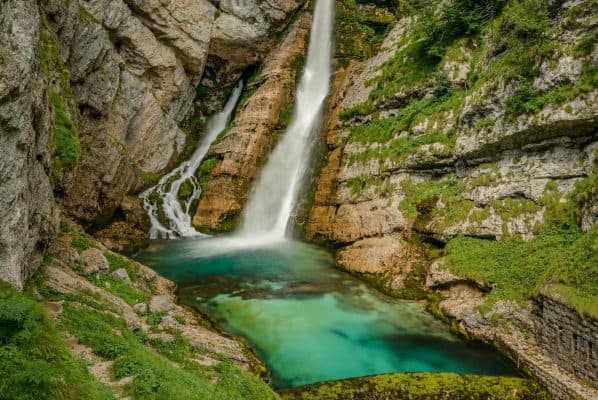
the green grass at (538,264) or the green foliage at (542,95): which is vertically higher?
the green foliage at (542,95)

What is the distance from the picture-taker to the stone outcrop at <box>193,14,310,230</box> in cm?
2714

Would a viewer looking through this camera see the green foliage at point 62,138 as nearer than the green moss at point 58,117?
No

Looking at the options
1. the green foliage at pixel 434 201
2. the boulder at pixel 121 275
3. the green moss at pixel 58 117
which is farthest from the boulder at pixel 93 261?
the green foliage at pixel 434 201

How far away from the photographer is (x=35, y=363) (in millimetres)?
4375

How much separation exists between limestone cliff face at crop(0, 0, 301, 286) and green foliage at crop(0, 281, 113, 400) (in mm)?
3145

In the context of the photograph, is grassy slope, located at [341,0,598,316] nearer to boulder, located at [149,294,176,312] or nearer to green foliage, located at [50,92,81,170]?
boulder, located at [149,294,176,312]

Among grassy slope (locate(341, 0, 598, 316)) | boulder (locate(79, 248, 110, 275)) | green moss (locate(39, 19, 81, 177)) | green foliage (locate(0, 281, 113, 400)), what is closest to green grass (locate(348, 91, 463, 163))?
grassy slope (locate(341, 0, 598, 316))

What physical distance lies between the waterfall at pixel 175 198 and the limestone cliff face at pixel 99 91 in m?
1.17

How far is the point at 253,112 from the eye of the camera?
3066 cm

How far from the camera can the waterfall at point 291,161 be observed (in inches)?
1027

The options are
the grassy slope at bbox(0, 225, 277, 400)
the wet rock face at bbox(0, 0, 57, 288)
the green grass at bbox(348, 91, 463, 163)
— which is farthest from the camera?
the green grass at bbox(348, 91, 463, 163)

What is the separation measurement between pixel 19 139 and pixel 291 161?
2051cm

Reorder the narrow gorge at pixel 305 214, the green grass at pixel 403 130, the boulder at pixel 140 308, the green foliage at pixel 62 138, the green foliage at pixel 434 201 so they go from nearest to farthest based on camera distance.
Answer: the narrow gorge at pixel 305 214
the boulder at pixel 140 308
the green foliage at pixel 62 138
the green foliage at pixel 434 201
the green grass at pixel 403 130

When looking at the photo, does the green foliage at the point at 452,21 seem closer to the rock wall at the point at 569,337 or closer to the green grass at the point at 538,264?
the green grass at the point at 538,264
